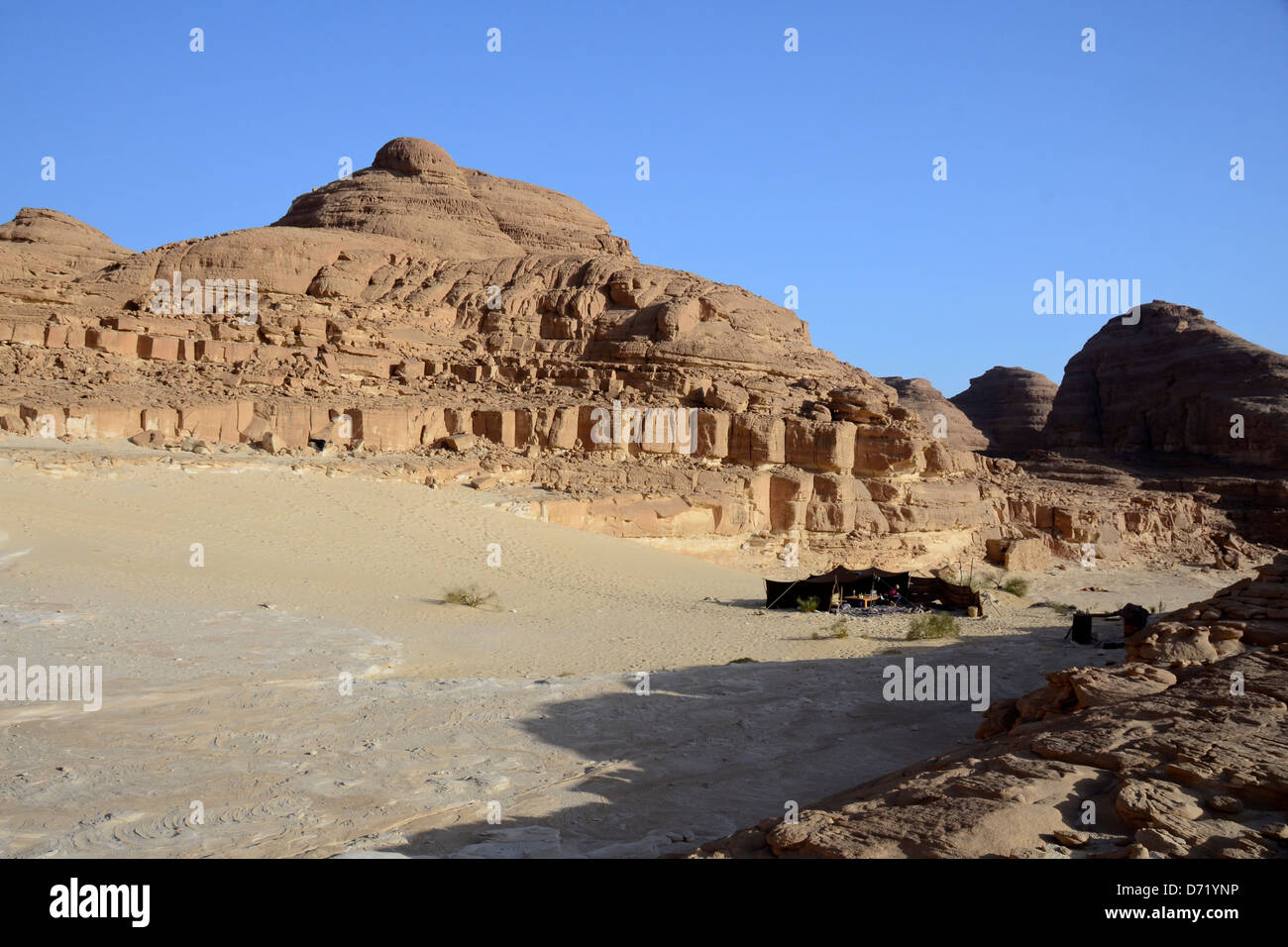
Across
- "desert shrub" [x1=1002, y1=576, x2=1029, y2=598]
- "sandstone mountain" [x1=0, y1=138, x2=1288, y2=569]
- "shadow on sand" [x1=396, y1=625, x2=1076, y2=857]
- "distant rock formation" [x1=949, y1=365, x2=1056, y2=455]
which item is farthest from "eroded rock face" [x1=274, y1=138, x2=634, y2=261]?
"distant rock formation" [x1=949, y1=365, x2=1056, y2=455]

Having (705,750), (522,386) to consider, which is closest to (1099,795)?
(705,750)

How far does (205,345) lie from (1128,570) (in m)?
28.0

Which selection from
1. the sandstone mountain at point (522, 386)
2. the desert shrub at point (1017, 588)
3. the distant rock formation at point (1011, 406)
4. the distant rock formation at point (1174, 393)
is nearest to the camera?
the desert shrub at point (1017, 588)

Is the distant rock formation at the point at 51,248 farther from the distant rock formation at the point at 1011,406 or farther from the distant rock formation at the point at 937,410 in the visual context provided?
the distant rock formation at the point at 1011,406

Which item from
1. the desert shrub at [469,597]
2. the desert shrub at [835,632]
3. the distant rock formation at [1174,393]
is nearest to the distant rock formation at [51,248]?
the desert shrub at [469,597]

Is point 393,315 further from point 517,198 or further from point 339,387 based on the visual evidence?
point 517,198

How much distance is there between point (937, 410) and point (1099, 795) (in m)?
55.7

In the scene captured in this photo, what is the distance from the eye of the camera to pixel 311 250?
29.5 metres

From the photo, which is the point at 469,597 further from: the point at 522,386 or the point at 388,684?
the point at 522,386

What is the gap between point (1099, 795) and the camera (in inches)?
165

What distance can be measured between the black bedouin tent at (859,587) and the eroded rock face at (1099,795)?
38.4ft

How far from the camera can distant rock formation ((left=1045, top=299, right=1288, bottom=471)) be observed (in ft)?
139

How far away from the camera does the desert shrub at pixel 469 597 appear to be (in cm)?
1516

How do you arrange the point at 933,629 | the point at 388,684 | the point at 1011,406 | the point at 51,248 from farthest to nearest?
the point at 1011,406, the point at 51,248, the point at 933,629, the point at 388,684
